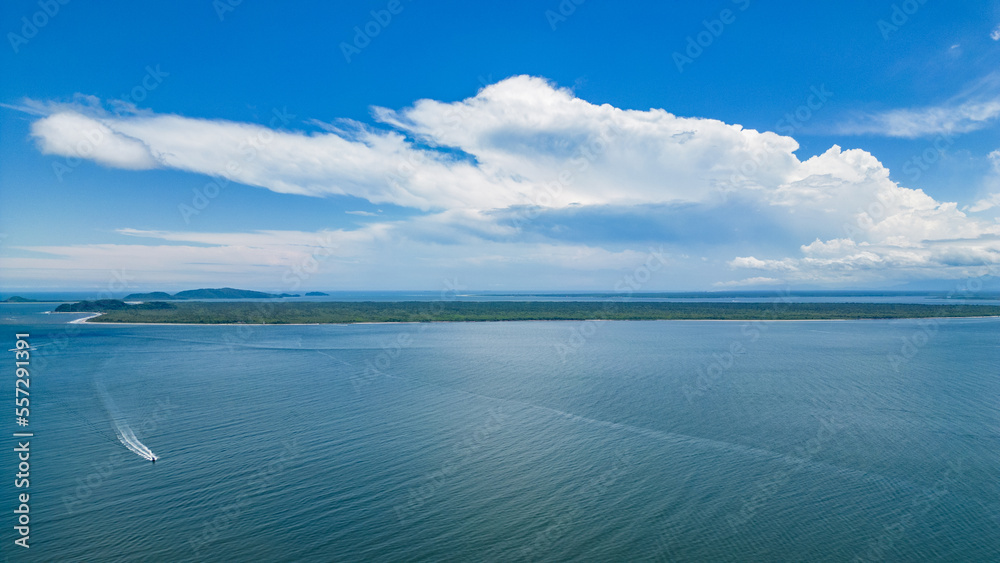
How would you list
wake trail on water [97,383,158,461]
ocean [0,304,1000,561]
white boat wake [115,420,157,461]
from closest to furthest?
ocean [0,304,1000,561], white boat wake [115,420,157,461], wake trail on water [97,383,158,461]

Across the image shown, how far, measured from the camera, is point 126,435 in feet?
69.1

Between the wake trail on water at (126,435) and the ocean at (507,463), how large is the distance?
0.19 m

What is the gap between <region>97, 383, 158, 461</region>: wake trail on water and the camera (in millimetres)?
19016

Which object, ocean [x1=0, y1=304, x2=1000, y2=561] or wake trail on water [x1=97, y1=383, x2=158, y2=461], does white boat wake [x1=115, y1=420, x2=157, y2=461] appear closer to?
wake trail on water [x1=97, y1=383, x2=158, y2=461]

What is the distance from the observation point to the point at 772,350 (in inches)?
1976

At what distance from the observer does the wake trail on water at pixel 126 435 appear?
1902 cm

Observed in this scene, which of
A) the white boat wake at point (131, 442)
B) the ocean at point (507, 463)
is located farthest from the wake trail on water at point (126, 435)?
the ocean at point (507, 463)

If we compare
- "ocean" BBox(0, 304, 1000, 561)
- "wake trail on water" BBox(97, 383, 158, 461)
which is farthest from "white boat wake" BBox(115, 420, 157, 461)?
"ocean" BBox(0, 304, 1000, 561)

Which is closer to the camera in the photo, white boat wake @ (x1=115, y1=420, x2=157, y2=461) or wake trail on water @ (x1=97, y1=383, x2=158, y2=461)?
white boat wake @ (x1=115, y1=420, x2=157, y2=461)

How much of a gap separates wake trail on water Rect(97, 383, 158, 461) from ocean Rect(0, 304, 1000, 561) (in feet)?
0.63

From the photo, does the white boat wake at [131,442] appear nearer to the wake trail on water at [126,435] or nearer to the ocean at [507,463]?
the wake trail on water at [126,435]

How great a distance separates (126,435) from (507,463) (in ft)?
54.6

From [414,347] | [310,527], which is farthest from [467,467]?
[414,347]

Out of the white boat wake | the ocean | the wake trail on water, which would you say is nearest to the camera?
the ocean
